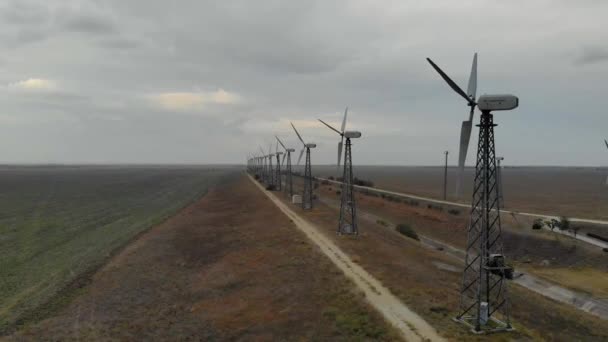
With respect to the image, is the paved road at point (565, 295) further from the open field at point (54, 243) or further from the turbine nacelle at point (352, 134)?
the open field at point (54, 243)

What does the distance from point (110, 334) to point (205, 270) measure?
15.0m

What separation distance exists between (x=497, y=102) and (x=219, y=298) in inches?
931

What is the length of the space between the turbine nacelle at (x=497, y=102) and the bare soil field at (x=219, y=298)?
12.6 meters

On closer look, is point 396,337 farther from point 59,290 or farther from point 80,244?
point 80,244

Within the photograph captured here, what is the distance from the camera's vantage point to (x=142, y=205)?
92.6 m

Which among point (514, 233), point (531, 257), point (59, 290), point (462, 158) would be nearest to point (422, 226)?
point (514, 233)

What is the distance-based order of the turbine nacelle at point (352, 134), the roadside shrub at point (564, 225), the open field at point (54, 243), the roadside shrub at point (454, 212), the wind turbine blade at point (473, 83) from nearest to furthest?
the wind turbine blade at point (473, 83) < the open field at point (54, 243) < the turbine nacelle at point (352, 134) < the roadside shrub at point (564, 225) < the roadside shrub at point (454, 212)

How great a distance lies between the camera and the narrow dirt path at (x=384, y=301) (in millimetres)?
21344

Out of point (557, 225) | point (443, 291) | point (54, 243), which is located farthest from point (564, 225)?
point (54, 243)

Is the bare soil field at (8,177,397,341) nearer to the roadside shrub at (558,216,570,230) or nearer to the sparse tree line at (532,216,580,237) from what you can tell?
the sparse tree line at (532,216,580,237)

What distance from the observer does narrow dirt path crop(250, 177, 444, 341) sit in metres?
21.3

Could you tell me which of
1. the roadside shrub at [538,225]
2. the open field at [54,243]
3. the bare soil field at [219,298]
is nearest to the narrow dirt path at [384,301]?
the bare soil field at [219,298]

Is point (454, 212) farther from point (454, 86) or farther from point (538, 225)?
point (454, 86)

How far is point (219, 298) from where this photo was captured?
3186 cm
